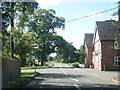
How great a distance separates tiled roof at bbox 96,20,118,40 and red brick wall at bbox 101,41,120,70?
0.98 meters

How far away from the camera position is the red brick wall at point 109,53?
43594 mm

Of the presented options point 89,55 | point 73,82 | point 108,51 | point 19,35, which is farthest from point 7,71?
point 89,55

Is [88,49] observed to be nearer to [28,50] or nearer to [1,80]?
[28,50]

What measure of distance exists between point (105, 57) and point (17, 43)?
73.9 ft

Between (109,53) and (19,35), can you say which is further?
(109,53)

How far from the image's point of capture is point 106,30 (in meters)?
45.0

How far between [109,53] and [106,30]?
14.3 ft

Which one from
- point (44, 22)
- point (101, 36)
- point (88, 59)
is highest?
point (44, 22)

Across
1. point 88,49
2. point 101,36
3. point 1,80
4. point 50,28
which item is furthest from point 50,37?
point 1,80

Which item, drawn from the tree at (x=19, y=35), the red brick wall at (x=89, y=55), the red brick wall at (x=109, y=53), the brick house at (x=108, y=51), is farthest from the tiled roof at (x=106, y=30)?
the tree at (x=19, y=35)

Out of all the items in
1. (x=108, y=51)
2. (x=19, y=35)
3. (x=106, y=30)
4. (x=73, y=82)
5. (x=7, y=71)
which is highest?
(x=106, y=30)

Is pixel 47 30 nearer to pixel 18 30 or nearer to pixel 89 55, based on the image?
pixel 89 55

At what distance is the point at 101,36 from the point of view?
44188 millimetres

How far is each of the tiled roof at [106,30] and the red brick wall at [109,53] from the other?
98 centimetres
